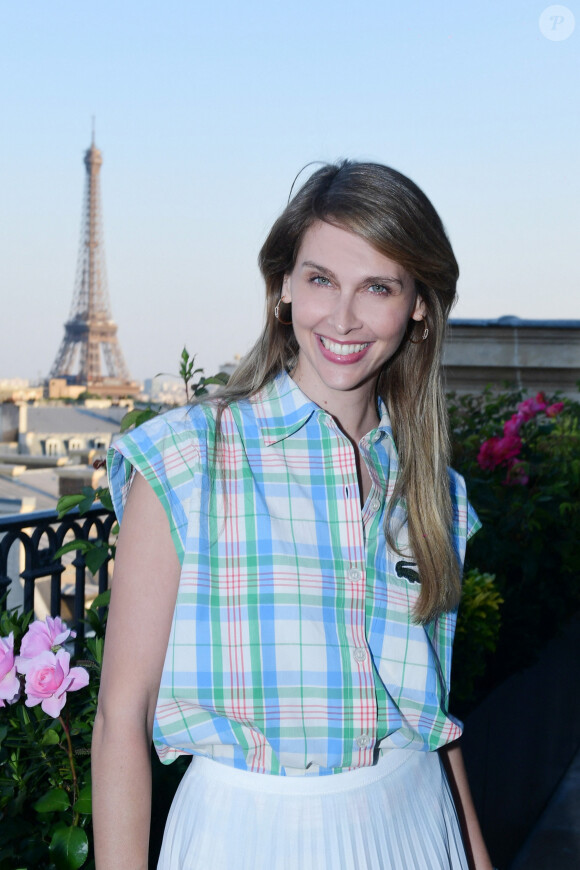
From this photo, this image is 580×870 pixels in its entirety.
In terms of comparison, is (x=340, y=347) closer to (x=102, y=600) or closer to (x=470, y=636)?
(x=102, y=600)

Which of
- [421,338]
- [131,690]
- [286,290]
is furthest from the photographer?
[421,338]

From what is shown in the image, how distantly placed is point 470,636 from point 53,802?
1.84 m

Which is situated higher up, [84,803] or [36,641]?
[36,641]

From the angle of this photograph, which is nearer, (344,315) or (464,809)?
(344,315)

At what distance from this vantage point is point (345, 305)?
1607mm

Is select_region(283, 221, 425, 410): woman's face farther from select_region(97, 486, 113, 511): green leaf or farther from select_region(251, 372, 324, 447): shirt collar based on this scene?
select_region(97, 486, 113, 511): green leaf

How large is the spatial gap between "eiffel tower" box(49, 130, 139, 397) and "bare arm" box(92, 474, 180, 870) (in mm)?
69561

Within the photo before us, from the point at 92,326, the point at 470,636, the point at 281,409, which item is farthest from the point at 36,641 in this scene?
the point at 92,326

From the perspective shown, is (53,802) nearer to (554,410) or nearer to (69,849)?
(69,849)

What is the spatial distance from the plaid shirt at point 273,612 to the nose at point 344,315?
20 cm

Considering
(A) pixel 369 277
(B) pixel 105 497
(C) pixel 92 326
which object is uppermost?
(C) pixel 92 326

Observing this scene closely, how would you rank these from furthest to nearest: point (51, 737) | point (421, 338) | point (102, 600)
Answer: point (102, 600) < point (421, 338) < point (51, 737)

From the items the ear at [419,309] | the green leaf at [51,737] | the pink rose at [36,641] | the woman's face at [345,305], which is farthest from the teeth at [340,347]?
the green leaf at [51,737]

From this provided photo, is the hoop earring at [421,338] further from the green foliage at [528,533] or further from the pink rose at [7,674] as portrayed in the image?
the green foliage at [528,533]
